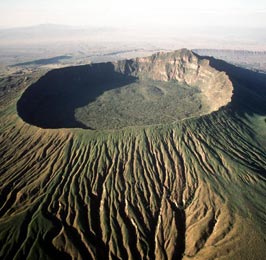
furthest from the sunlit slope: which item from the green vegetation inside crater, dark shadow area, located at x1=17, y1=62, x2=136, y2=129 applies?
the green vegetation inside crater

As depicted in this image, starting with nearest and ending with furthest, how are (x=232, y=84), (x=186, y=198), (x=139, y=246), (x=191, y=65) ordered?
(x=139, y=246) → (x=186, y=198) → (x=232, y=84) → (x=191, y=65)

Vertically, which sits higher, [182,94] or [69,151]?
[69,151]

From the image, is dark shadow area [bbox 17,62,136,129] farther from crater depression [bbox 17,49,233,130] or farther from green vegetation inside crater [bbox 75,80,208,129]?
green vegetation inside crater [bbox 75,80,208,129]

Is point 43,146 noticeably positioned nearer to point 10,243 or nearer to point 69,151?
point 69,151

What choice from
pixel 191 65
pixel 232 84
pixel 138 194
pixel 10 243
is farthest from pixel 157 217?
pixel 191 65

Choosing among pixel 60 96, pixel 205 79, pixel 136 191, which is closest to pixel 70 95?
pixel 60 96

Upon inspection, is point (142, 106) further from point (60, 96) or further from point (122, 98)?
point (60, 96)

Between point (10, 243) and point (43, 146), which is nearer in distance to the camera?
point (10, 243)
